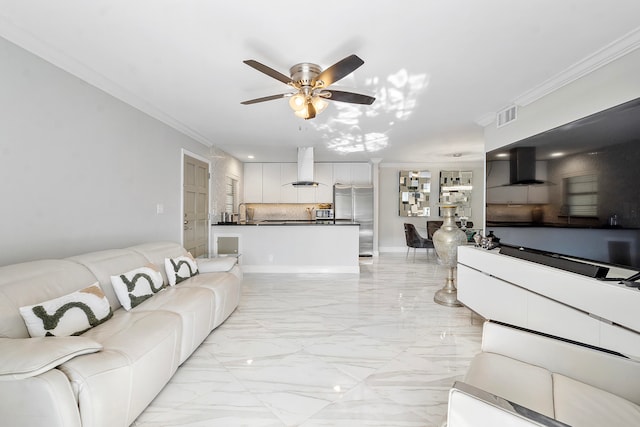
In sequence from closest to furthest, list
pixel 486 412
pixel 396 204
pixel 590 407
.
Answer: pixel 486 412 → pixel 590 407 → pixel 396 204

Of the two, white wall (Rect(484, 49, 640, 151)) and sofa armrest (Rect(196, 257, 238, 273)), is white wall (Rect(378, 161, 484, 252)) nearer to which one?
white wall (Rect(484, 49, 640, 151))

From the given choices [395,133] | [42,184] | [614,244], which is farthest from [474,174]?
[42,184]

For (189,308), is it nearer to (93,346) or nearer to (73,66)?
(93,346)

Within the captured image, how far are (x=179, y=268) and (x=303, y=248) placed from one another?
2809 mm

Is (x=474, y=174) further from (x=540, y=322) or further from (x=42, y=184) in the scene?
(x=42, y=184)

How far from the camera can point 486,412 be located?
87 cm

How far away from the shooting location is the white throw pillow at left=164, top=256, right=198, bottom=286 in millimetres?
2887

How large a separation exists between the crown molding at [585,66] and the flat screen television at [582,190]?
544 millimetres

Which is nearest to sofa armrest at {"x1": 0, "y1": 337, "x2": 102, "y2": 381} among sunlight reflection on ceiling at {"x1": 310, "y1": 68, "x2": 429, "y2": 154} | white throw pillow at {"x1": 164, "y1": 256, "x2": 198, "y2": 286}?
white throw pillow at {"x1": 164, "y1": 256, "x2": 198, "y2": 286}

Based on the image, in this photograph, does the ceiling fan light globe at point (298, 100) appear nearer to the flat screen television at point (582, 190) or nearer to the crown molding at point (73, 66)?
the crown molding at point (73, 66)

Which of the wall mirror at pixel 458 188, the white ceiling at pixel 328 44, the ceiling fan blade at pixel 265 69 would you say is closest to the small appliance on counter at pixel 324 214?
the wall mirror at pixel 458 188

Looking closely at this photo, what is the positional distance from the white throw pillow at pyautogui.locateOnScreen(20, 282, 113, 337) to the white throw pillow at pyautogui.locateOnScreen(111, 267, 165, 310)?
185mm

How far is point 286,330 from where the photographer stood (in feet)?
9.53

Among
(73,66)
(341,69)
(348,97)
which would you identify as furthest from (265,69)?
(73,66)
